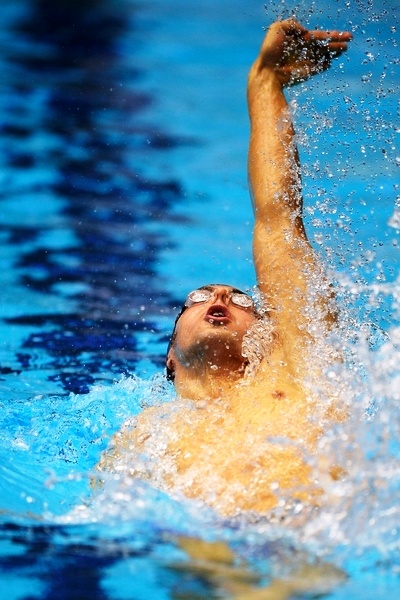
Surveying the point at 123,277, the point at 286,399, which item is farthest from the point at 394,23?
the point at 286,399

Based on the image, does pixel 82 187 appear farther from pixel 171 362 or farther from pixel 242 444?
pixel 242 444

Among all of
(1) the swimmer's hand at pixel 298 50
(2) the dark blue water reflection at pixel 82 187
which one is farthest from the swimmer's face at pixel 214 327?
(2) the dark blue water reflection at pixel 82 187

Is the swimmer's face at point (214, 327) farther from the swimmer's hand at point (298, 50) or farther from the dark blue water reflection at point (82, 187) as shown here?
Answer: the dark blue water reflection at point (82, 187)

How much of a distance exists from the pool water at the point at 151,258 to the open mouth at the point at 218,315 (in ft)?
1.42

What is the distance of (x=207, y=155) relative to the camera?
5840mm

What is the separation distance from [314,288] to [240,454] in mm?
769

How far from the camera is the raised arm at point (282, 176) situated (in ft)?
9.44

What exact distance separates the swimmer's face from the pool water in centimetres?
38

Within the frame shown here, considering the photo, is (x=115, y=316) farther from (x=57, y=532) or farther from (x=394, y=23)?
(x=394, y=23)

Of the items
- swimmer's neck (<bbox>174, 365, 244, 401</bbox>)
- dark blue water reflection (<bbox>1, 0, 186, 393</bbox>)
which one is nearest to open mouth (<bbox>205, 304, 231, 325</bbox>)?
swimmer's neck (<bbox>174, 365, 244, 401</bbox>)

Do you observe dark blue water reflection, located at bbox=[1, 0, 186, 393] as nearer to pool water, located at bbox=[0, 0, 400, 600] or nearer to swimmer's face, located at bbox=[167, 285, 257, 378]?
pool water, located at bbox=[0, 0, 400, 600]

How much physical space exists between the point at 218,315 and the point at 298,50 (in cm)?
114

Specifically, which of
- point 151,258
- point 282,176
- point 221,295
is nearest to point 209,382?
point 221,295

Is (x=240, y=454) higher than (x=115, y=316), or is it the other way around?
(x=115, y=316)
